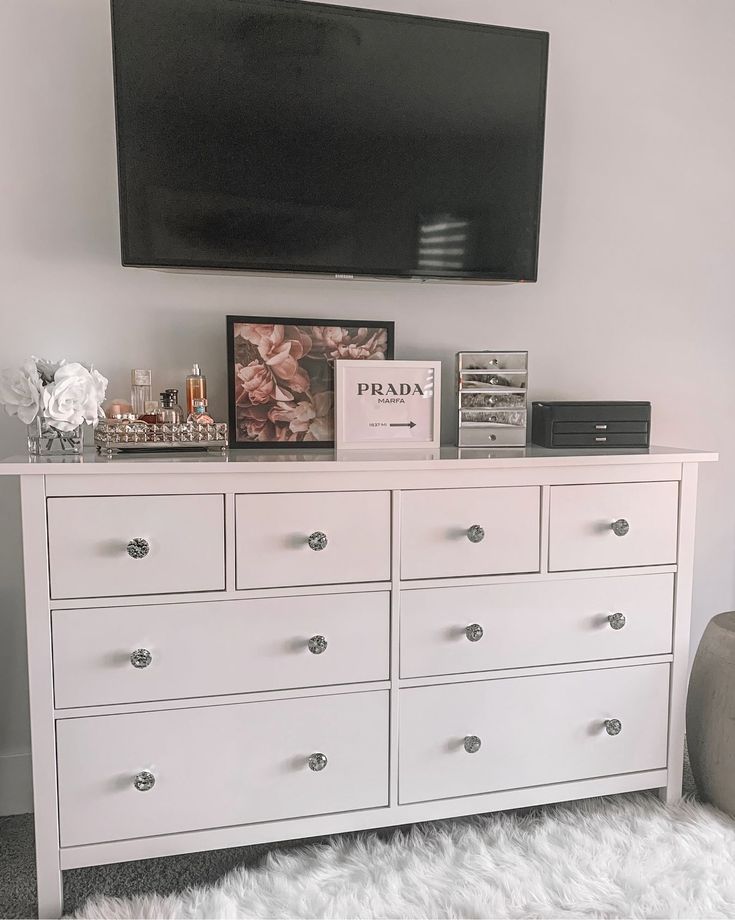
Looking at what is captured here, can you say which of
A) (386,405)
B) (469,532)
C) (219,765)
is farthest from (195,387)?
(219,765)

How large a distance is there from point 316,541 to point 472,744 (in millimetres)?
585

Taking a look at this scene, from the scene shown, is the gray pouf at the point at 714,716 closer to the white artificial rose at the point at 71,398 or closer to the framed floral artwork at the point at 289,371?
the framed floral artwork at the point at 289,371

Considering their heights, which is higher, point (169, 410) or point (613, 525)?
point (169, 410)

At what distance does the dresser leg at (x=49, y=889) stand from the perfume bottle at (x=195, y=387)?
0.98 metres

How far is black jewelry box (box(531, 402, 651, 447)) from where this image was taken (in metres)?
1.91

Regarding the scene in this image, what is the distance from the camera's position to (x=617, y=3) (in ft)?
6.97

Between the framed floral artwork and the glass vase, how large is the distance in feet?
1.30

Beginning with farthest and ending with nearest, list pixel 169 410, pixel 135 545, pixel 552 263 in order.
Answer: pixel 552 263, pixel 169 410, pixel 135 545

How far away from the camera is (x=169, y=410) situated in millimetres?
1711

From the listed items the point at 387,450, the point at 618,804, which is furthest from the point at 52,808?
the point at 618,804

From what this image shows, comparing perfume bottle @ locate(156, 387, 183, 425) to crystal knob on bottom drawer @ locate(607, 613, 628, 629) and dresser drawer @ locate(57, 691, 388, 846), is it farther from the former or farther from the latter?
crystal knob on bottom drawer @ locate(607, 613, 628, 629)

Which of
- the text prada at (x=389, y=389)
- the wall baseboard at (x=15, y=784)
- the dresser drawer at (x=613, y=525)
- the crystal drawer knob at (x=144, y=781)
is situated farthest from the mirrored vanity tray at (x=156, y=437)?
the wall baseboard at (x=15, y=784)

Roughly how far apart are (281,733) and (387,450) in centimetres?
67

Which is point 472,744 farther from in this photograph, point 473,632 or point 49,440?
point 49,440
